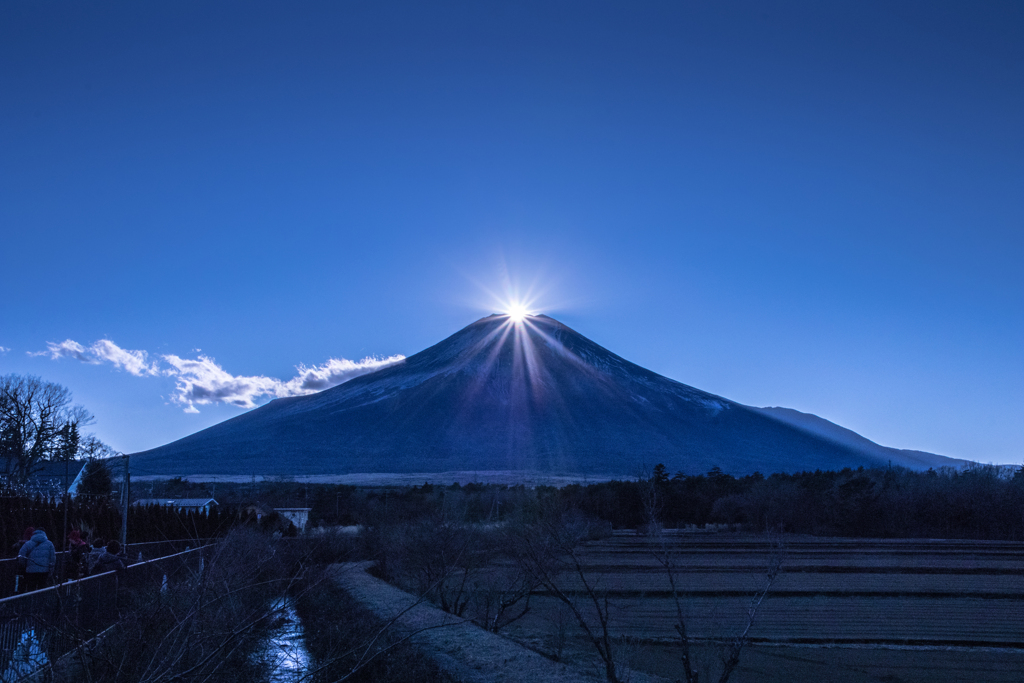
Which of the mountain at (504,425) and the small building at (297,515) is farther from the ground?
the mountain at (504,425)

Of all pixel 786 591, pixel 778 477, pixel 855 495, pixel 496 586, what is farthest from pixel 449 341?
pixel 496 586

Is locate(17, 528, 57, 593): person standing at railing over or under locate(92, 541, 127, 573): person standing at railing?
over

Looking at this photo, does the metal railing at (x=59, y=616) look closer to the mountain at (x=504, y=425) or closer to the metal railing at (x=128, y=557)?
the metal railing at (x=128, y=557)

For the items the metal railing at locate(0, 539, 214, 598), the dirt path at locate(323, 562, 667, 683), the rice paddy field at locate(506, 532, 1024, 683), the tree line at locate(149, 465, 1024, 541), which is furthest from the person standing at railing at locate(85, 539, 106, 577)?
the tree line at locate(149, 465, 1024, 541)

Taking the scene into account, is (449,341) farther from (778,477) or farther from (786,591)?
(786,591)

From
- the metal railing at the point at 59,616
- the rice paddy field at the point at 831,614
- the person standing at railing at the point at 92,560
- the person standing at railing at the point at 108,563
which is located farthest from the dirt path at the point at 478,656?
the person standing at railing at the point at 92,560

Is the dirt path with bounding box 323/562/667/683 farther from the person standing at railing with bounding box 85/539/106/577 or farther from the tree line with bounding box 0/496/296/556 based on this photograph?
the person standing at railing with bounding box 85/539/106/577
